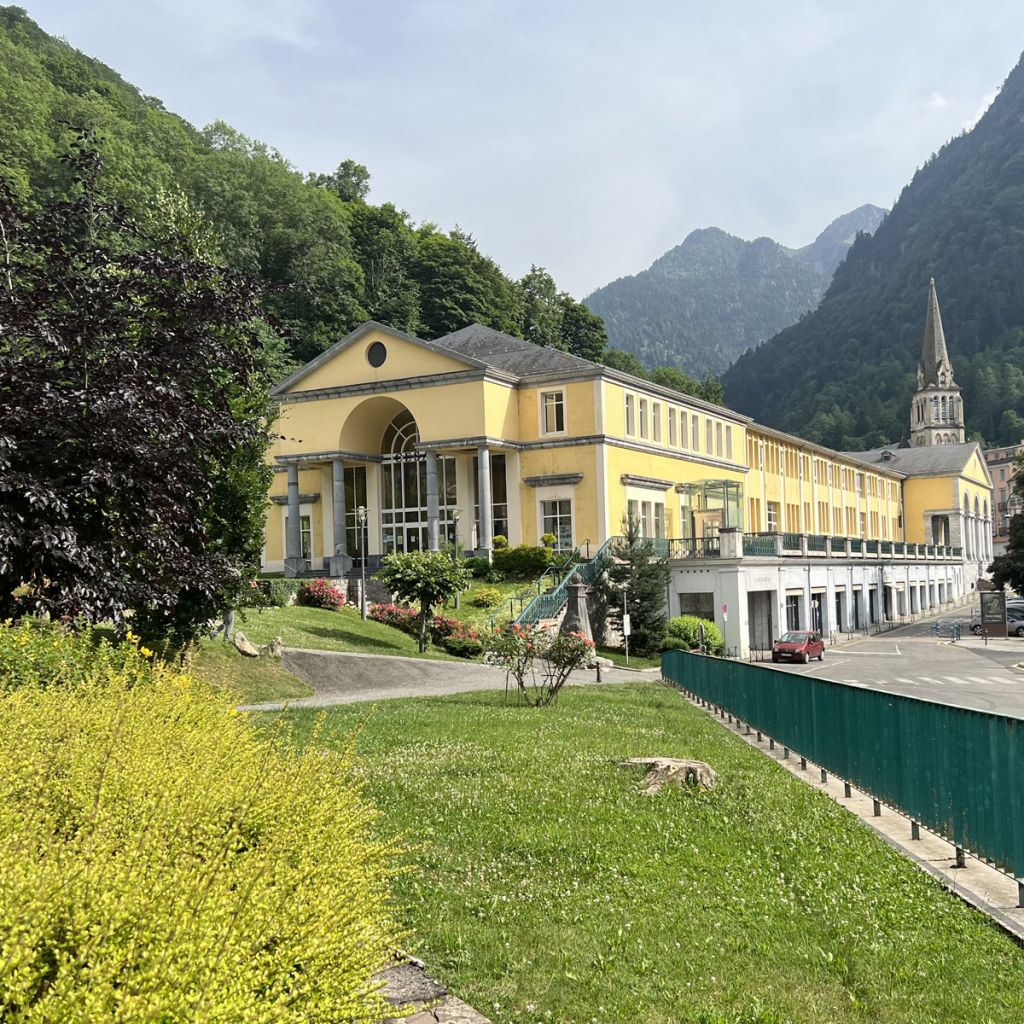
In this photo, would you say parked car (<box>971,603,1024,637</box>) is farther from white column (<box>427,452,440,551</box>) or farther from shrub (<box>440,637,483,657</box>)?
shrub (<box>440,637,483,657</box>)

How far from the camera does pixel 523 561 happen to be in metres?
45.2

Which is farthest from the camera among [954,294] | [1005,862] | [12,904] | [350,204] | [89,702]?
[954,294]

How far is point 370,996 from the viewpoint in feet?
15.1

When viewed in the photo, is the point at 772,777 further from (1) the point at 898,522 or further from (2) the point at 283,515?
(1) the point at 898,522

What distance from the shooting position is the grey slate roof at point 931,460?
10406 centimetres

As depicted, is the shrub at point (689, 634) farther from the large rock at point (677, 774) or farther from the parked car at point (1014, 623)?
the large rock at point (677, 774)

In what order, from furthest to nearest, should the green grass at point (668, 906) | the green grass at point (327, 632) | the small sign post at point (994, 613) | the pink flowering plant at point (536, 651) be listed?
the small sign post at point (994, 613) < the green grass at point (327, 632) < the pink flowering plant at point (536, 651) < the green grass at point (668, 906)

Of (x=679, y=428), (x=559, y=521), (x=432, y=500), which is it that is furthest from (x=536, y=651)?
(x=679, y=428)

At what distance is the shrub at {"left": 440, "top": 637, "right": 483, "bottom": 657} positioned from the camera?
34.5 meters

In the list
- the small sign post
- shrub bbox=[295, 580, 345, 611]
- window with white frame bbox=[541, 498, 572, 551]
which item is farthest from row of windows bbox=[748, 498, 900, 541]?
shrub bbox=[295, 580, 345, 611]

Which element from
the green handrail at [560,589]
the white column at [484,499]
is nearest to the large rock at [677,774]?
the green handrail at [560,589]

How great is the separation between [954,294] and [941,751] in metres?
203

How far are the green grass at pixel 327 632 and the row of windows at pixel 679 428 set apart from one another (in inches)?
785

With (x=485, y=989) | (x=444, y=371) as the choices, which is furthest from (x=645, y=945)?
(x=444, y=371)
